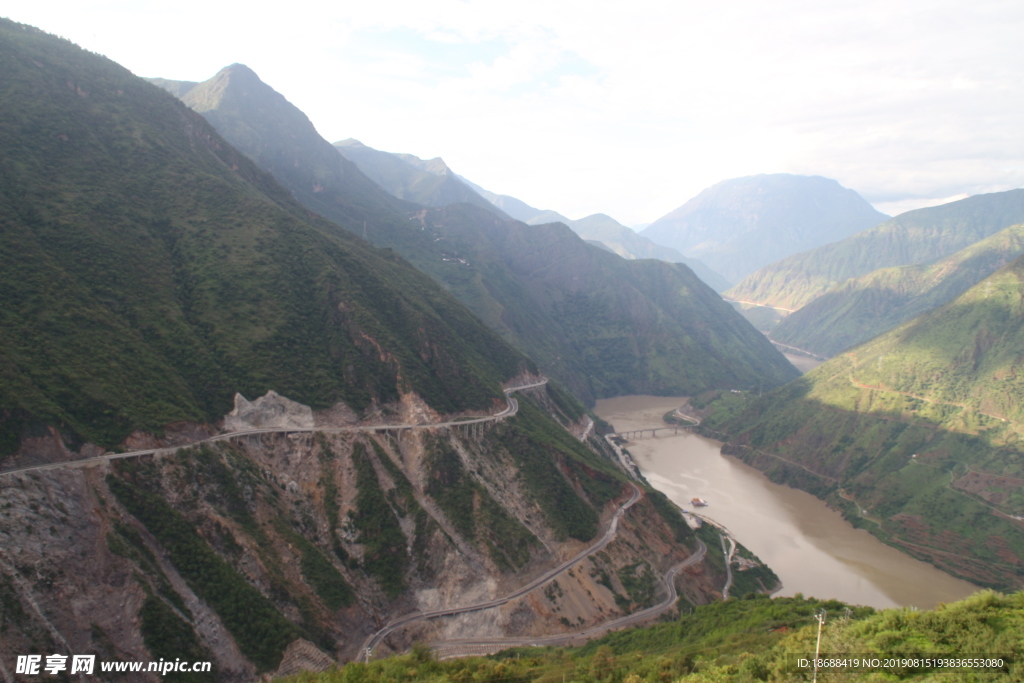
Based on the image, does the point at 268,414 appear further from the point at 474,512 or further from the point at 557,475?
the point at 557,475

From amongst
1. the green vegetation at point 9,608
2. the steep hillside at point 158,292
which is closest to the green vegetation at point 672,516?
the steep hillside at point 158,292

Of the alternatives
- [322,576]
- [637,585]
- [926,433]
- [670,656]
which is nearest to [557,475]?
[637,585]

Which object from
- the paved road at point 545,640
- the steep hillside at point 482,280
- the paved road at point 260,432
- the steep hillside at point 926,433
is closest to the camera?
the paved road at point 260,432

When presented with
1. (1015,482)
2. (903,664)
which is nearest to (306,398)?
(903,664)

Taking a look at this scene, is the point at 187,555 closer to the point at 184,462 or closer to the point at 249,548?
the point at 249,548

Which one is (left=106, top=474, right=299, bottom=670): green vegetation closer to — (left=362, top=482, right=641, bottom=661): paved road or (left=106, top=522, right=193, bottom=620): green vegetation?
(left=106, top=522, right=193, bottom=620): green vegetation

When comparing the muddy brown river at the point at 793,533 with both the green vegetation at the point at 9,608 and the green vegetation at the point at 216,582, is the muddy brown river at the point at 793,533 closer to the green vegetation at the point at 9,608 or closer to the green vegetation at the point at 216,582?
the green vegetation at the point at 216,582

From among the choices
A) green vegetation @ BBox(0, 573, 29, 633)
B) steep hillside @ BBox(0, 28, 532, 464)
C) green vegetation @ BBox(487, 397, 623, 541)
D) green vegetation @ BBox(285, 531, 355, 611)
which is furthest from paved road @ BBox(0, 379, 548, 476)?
green vegetation @ BBox(285, 531, 355, 611)
